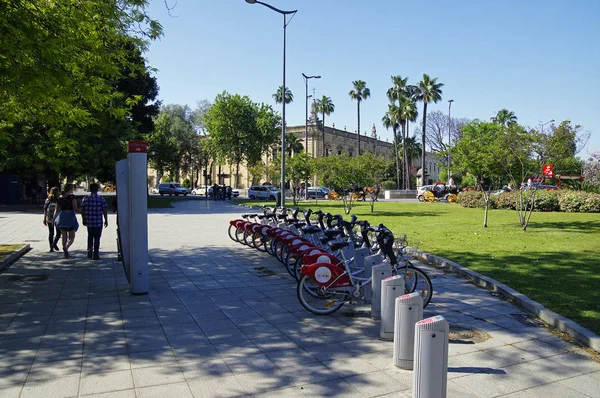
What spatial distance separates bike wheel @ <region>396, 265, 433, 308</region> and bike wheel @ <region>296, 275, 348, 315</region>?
863 millimetres

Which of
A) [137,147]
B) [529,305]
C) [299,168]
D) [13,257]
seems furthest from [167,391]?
[299,168]

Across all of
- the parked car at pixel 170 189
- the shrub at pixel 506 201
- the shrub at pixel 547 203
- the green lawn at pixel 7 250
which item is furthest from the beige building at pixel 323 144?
the green lawn at pixel 7 250

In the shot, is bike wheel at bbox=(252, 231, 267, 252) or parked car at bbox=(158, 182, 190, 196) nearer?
bike wheel at bbox=(252, 231, 267, 252)

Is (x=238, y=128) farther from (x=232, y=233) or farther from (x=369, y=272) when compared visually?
(x=369, y=272)

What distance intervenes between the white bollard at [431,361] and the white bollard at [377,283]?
85.8 inches

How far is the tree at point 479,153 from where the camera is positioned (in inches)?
597

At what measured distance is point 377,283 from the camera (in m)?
5.76

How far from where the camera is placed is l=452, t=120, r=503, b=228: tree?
49.8 feet

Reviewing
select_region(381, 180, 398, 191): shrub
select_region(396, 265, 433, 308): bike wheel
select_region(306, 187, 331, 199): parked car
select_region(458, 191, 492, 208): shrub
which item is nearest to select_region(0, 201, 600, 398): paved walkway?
select_region(396, 265, 433, 308): bike wheel

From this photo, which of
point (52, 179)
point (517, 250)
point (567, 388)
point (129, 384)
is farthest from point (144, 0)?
point (52, 179)

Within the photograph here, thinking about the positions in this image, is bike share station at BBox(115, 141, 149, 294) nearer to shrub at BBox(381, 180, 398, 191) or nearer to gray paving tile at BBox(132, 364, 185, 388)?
gray paving tile at BBox(132, 364, 185, 388)

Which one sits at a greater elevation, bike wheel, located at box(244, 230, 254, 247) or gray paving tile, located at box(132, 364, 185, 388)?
bike wheel, located at box(244, 230, 254, 247)

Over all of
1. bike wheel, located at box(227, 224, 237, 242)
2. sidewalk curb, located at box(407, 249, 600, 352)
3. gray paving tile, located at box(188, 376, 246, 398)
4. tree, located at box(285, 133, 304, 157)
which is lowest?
gray paving tile, located at box(188, 376, 246, 398)

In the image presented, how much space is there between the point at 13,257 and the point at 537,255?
11234 millimetres
